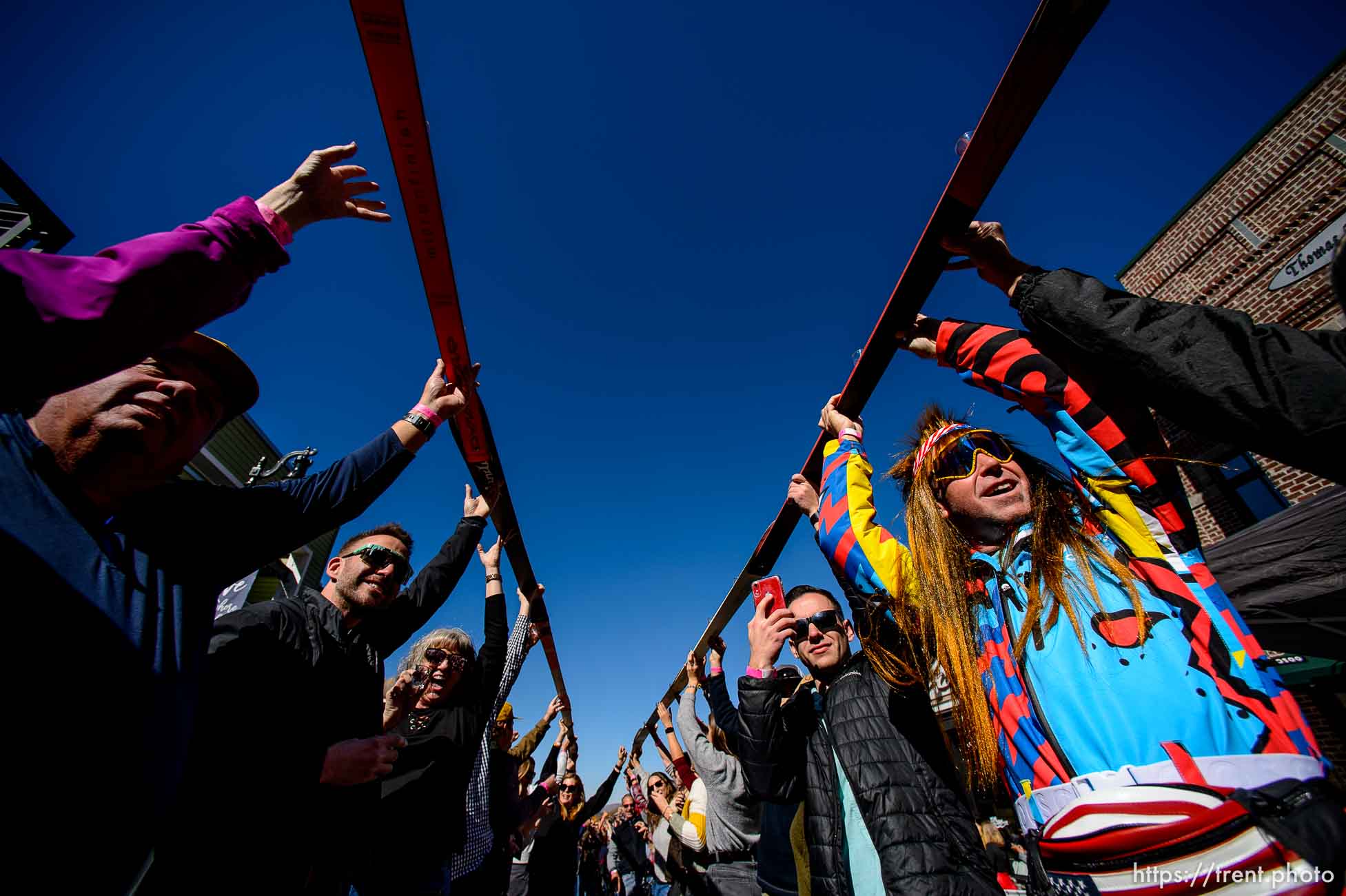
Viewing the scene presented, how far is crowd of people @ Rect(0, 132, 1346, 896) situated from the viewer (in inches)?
32.7

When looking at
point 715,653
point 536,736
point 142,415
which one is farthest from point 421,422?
point 536,736

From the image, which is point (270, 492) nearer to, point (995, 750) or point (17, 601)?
point (17, 601)

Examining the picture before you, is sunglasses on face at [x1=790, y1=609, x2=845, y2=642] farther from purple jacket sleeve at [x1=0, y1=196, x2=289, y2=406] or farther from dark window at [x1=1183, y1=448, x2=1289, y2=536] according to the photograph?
dark window at [x1=1183, y1=448, x2=1289, y2=536]

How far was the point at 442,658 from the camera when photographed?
3178 millimetres

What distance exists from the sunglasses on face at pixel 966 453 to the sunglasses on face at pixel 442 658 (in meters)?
3.15

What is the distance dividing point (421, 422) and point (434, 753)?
1.95m

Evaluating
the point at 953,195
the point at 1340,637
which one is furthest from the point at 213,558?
the point at 1340,637

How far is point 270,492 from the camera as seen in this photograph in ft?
5.59

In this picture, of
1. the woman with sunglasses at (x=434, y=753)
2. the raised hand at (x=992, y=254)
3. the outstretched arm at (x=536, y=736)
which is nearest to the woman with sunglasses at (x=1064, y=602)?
the raised hand at (x=992, y=254)

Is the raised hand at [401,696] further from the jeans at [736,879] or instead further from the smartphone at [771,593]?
the jeans at [736,879]

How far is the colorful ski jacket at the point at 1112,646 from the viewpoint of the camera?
0.91m

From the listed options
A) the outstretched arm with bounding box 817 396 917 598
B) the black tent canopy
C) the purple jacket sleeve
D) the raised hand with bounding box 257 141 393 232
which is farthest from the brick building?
the purple jacket sleeve

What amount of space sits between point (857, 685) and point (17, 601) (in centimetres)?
260

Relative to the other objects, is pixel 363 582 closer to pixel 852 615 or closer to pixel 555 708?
pixel 852 615
